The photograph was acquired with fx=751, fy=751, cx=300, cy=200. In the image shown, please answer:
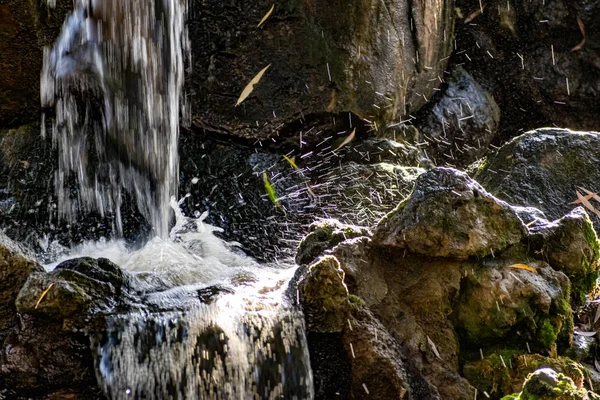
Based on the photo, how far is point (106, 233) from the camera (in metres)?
5.63

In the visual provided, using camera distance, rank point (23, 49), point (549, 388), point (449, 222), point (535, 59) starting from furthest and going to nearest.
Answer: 1. point (535, 59)
2. point (23, 49)
3. point (449, 222)
4. point (549, 388)

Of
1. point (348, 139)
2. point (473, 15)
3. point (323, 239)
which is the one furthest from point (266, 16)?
point (473, 15)

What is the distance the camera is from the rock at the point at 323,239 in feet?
13.7

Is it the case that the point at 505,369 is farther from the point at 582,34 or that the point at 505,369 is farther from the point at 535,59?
the point at 582,34

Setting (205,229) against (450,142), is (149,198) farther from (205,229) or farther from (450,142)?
(450,142)

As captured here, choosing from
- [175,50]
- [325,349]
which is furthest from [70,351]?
[175,50]

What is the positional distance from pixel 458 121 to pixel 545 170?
106 inches

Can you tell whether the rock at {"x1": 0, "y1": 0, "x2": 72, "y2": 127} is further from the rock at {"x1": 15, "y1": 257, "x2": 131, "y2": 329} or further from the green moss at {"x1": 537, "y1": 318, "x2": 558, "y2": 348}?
the green moss at {"x1": 537, "y1": 318, "x2": 558, "y2": 348}

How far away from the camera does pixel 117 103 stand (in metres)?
5.75

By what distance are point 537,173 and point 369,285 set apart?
1934 mm

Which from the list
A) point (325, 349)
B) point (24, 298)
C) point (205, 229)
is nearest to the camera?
point (24, 298)

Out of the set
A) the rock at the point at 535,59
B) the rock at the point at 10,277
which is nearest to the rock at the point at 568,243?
the rock at the point at 10,277

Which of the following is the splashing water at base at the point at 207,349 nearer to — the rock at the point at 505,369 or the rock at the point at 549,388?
the rock at the point at 505,369

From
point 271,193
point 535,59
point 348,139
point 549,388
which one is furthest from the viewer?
point 535,59
